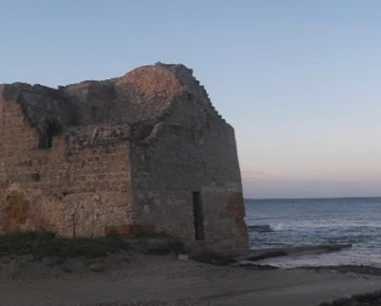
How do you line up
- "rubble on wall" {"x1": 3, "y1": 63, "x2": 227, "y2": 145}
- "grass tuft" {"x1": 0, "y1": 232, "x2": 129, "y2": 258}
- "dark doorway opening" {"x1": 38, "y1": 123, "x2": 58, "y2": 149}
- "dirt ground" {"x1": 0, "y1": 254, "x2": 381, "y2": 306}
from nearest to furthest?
"dirt ground" {"x1": 0, "y1": 254, "x2": 381, "y2": 306} < "grass tuft" {"x1": 0, "y1": 232, "x2": 129, "y2": 258} < "dark doorway opening" {"x1": 38, "y1": 123, "x2": 58, "y2": 149} < "rubble on wall" {"x1": 3, "y1": 63, "x2": 227, "y2": 145}

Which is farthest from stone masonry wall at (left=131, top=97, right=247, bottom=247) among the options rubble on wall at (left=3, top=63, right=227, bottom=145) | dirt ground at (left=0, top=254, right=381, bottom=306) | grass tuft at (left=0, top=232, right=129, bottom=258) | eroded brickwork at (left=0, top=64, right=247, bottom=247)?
dirt ground at (left=0, top=254, right=381, bottom=306)

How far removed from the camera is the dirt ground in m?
8.53

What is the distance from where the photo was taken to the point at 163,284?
978 cm

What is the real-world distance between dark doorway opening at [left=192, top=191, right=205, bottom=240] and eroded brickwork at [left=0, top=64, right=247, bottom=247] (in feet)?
0.25

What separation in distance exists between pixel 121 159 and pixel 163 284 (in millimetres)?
4871

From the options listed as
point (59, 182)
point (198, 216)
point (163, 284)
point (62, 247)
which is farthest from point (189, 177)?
point (163, 284)

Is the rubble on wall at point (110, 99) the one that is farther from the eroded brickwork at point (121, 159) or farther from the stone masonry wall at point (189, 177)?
the stone masonry wall at point (189, 177)

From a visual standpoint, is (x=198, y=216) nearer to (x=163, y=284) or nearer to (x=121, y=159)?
(x=121, y=159)

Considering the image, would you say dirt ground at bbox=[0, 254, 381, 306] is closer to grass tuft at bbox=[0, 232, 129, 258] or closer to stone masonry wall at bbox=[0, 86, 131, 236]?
grass tuft at bbox=[0, 232, 129, 258]

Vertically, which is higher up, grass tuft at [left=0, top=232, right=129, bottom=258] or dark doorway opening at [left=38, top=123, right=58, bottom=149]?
dark doorway opening at [left=38, top=123, right=58, bottom=149]

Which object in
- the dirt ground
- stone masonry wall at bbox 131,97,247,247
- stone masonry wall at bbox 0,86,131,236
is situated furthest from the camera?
stone masonry wall at bbox 131,97,247,247


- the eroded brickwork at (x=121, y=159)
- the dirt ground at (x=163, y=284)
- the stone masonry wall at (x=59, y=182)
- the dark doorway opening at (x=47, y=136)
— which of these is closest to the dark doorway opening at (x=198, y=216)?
the eroded brickwork at (x=121, y=159)

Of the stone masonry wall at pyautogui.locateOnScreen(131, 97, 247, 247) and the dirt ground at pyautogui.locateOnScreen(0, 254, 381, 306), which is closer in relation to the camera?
the dirt ground at pyautogui.locateOnScreen(0, 254, 381, 306)

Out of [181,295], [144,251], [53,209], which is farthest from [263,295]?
[53,209]
